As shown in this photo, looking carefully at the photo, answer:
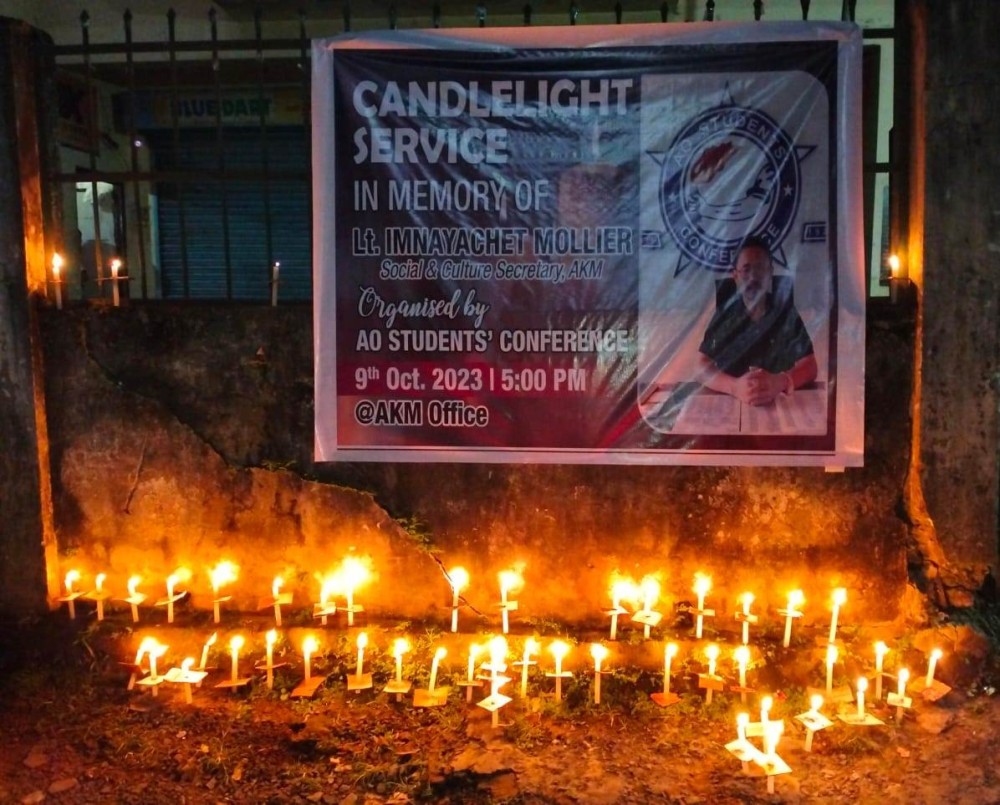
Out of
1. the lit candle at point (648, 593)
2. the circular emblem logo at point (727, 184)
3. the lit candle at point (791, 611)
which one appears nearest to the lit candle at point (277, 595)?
the lit candle at point (648, 593)

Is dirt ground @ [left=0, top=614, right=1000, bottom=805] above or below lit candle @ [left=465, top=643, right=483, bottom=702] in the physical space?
below

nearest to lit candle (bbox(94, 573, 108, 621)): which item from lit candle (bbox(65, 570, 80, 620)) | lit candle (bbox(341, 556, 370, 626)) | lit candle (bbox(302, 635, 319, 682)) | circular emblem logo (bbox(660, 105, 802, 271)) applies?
lit candle (bbox(65, 570, 80, 620))

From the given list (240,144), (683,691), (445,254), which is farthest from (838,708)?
(240,144)

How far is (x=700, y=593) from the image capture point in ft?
15.2

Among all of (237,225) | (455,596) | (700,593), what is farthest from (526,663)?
(237,225)

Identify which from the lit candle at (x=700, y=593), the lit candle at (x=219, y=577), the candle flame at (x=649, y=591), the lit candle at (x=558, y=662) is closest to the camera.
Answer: the lit candle at (x=558, y=662)

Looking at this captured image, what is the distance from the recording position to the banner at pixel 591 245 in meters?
4.43

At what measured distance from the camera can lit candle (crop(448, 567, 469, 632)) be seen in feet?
15.7

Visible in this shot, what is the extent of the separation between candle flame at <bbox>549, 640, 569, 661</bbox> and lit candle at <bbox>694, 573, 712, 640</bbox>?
30.3 inches

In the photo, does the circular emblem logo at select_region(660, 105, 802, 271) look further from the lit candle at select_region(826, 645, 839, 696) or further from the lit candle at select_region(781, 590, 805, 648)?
the lit candle at select_region(826, 645, 839, 696)

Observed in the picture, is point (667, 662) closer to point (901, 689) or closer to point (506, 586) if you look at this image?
point (506, 586)

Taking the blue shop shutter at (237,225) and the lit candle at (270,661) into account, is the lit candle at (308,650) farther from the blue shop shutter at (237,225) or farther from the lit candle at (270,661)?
the blue shop shutter at (237,225)

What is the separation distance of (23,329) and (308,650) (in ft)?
8.58

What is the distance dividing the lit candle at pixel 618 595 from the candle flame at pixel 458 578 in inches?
35.4
